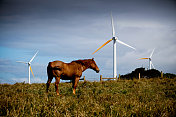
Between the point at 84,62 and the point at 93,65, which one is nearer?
the point at 84,62

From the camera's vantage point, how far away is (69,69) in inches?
400

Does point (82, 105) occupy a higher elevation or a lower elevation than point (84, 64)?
lower

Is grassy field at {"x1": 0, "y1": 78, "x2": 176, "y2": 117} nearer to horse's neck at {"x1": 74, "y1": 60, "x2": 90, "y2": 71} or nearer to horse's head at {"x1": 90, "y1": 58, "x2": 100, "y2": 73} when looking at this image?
horse's neck at {"x1": 74, "y1": 60, "x2": 90, "y2": 71}

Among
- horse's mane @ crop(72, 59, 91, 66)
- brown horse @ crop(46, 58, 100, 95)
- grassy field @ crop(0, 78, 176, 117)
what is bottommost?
grassy field @ crop(0, 78, 176, 117)

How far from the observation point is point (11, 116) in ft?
13.1

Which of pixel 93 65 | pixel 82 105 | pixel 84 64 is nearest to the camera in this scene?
pixel 82 105

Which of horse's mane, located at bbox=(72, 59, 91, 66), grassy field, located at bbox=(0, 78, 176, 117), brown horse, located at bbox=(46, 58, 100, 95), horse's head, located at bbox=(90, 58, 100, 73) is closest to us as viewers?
grassy field, located at bbox=(0, 78, 176, 117)

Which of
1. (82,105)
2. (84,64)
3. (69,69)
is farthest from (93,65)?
(82,105)

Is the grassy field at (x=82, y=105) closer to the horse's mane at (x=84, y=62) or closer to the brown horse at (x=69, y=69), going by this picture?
the brown horse at (x=69, y=69)

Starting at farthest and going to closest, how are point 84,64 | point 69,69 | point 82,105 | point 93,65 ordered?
point 93,65 → point 84,64 → point 69,69 → point 82,105

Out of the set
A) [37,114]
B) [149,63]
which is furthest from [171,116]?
[149,63]

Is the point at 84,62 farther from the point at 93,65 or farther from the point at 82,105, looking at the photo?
the point at 82,105

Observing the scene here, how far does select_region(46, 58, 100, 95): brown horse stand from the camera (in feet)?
31.6

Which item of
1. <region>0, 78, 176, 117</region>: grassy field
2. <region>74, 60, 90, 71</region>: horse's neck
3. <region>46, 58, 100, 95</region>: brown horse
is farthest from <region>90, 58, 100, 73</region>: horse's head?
<region>0, 78, 176, 117</region>: grassy field
